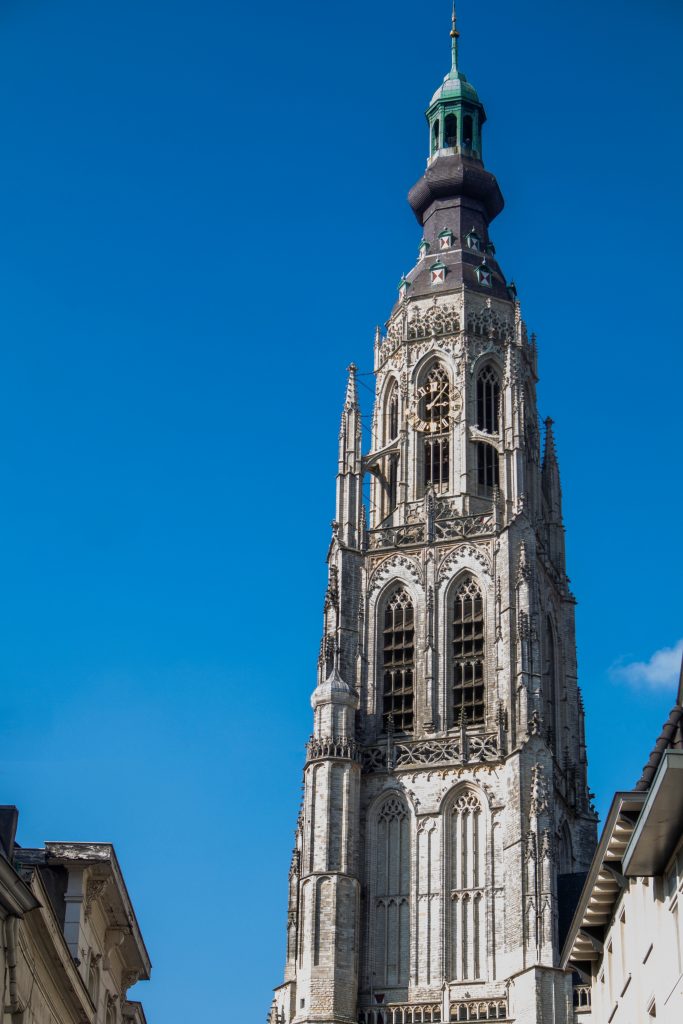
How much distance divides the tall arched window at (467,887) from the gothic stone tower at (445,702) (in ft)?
0.29

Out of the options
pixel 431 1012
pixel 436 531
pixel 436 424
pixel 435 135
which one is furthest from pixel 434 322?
pixel 431 1012

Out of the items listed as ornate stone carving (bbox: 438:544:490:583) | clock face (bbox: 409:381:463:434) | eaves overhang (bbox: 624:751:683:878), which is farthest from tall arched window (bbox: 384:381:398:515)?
eaves overhang (bbox: 624:751:683:878)

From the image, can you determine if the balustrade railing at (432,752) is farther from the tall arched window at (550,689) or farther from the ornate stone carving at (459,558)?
the ornate stone carving at (459,558)

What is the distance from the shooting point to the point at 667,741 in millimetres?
28219

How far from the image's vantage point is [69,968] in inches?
1318

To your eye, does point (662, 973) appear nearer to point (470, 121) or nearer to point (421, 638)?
point (421, 638)

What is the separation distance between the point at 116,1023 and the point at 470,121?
73970 millimetres

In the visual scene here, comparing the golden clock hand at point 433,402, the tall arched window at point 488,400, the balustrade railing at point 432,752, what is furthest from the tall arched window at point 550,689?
the golden clock hand at point 433,402

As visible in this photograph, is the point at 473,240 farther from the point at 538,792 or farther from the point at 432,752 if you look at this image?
the point at 538,792

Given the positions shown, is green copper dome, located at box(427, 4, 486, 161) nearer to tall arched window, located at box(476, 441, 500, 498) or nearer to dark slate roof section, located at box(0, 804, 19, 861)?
tall arched window, located at box(476, 441, 500, 498)

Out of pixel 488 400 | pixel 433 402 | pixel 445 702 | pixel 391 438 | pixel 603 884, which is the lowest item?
pixel 603 884

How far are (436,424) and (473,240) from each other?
13728 mm

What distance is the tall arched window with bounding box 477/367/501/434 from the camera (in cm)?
9288

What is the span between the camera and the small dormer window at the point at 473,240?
3962 inches
